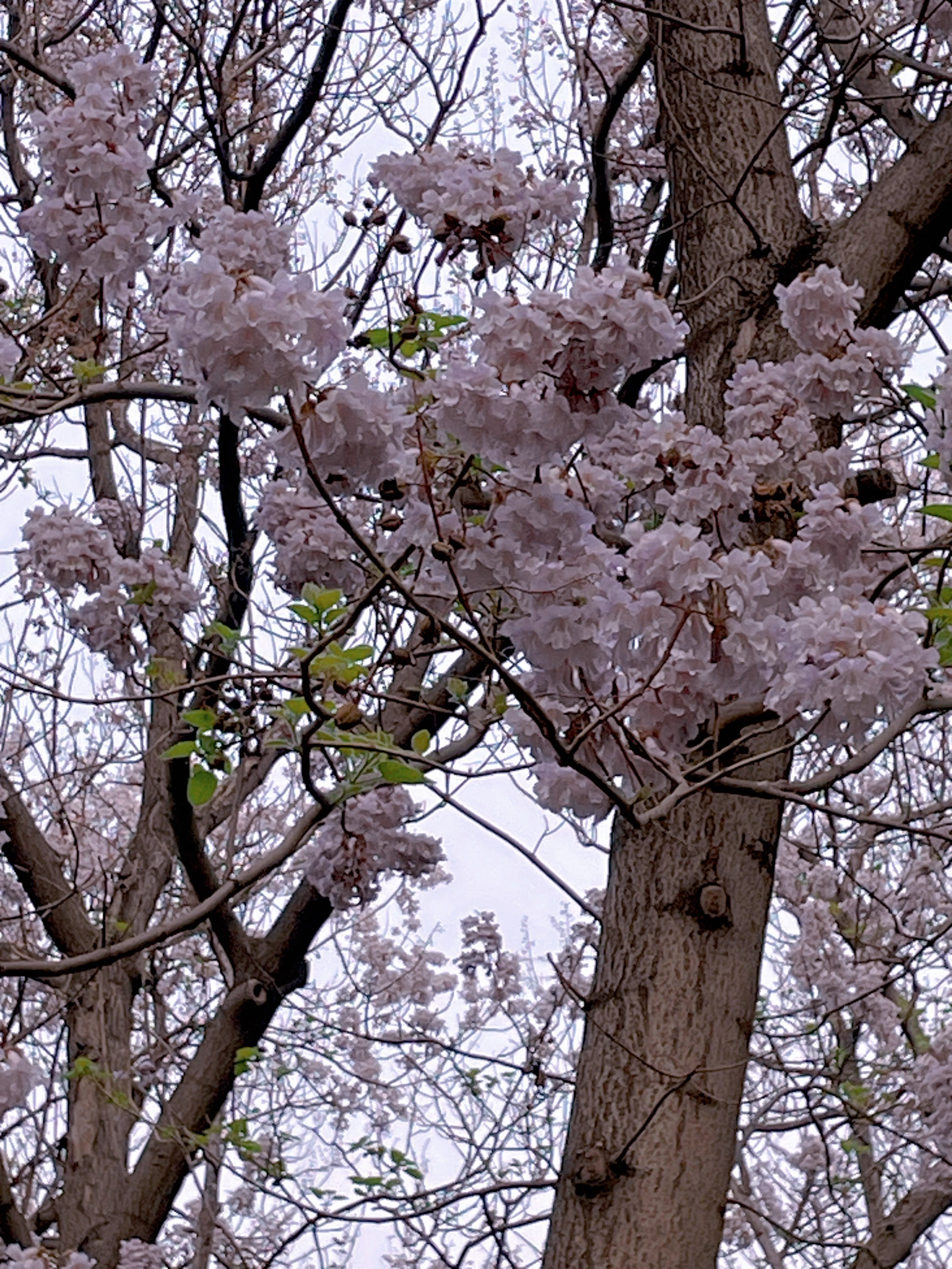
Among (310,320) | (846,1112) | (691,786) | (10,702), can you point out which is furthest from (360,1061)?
(310,320)

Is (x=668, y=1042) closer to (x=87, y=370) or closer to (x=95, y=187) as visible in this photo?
(x=87, y=370)

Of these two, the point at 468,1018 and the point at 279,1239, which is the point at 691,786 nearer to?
the point at 279,1239

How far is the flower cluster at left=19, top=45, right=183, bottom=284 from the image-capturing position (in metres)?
1.73

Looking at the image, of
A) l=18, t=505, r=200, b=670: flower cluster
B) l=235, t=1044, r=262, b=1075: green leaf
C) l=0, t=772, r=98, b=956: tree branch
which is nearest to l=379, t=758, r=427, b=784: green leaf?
l=18, t=505, r=200, b=670: flower cluster

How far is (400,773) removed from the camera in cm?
168

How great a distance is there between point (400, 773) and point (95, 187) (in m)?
0.87

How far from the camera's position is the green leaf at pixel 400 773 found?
5.51ft

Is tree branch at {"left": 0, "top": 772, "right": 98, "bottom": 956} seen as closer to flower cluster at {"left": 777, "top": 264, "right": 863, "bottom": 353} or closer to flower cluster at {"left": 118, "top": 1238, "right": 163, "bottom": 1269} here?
flower cluster at {"left": 118, "top": 1238, "right": 163, "bottom": 1269}

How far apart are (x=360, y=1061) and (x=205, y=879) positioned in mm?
3729

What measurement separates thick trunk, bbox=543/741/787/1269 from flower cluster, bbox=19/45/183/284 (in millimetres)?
1193

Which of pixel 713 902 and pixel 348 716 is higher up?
pixel 713 902

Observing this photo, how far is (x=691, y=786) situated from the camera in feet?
4.83

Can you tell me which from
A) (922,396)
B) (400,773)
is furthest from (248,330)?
(922,396)

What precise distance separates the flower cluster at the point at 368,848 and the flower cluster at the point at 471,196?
1322 millimetres
